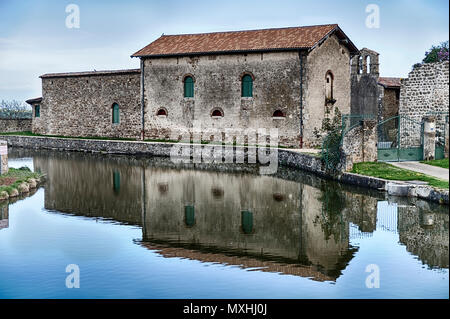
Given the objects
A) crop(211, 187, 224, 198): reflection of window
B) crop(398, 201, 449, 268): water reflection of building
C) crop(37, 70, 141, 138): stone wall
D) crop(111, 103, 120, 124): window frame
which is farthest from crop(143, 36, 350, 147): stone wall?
crop(398, 201, 449, 268): water reflection of building

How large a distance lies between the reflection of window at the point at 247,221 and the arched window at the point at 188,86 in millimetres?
16679

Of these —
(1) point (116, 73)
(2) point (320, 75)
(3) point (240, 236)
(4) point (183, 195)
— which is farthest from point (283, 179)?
(1) point (116, 73)

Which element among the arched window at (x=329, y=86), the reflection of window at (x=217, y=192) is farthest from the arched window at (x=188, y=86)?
the reflection of window at (x=217, y=192)

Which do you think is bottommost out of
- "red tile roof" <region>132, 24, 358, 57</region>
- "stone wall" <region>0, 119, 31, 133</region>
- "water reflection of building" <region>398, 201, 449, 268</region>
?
"water reflection of building" <region>398, 201, 449, 268</region>

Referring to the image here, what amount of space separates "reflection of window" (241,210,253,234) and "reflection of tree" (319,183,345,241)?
148 centimetres

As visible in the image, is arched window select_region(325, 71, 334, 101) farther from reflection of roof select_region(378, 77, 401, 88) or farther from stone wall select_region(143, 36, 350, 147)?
reflection of roof select_region(378, 77, 401, 88)

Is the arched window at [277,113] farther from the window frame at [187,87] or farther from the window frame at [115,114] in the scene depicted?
the window frame at [115,114]

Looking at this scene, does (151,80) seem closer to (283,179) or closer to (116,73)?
(116,73)

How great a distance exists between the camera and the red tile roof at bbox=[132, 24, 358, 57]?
26625 mm

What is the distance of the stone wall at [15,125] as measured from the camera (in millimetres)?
38812

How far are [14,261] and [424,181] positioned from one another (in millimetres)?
10335

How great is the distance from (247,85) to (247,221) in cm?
1605

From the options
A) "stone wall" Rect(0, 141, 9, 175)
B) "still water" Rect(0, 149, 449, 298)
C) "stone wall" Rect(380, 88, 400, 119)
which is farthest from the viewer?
"stone wall" Rect(380, 88, 400, 119)

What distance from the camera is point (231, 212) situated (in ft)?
43.7
